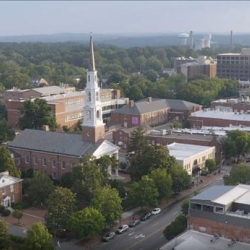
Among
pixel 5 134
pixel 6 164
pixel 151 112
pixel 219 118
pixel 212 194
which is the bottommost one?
pixel 151 112

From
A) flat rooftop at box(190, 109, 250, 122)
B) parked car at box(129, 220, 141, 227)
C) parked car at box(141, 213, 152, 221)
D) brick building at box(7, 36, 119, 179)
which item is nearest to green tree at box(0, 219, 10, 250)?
parked car at box(129, 220, 141, 227)

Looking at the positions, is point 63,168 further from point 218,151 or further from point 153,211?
point 218,151

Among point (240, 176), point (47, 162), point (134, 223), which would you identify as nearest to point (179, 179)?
point (240, 176)

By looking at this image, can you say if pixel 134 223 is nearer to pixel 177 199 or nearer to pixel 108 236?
pixel 108 236

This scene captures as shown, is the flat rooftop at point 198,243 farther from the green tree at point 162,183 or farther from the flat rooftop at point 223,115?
the flat rooftop at point 223,115

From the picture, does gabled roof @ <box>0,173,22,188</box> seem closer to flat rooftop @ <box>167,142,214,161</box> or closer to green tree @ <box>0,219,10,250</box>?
green tree @ <box>0,219,10,250</box>

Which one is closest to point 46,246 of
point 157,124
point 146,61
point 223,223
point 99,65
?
point 223,223

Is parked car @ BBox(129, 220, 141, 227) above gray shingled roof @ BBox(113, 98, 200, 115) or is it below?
below

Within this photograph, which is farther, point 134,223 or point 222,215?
point 134,223
